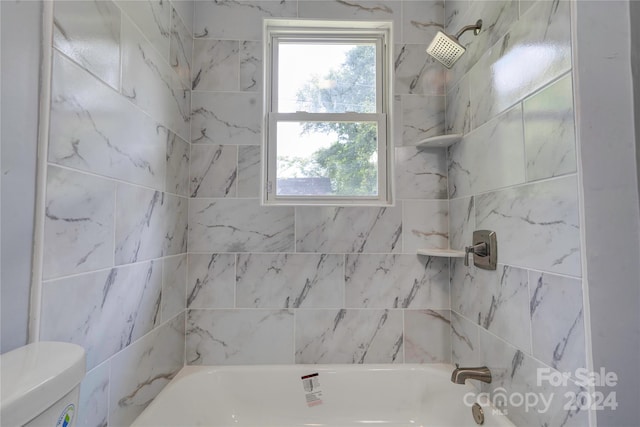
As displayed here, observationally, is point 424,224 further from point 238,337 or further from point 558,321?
point 238,337

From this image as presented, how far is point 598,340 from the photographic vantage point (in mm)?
705

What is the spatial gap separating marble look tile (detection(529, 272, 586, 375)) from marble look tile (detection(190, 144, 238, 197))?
1.35 m

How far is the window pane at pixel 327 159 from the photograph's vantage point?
164 cm

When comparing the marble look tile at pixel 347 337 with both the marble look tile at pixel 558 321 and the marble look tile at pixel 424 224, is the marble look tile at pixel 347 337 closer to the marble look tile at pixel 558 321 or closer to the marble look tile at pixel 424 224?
the marble look tile at pixel 424 224

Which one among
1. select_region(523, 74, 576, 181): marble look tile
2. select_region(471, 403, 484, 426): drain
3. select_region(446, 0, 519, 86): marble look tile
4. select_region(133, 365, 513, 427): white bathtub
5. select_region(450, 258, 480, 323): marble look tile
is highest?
select_region(446, 0, 519, 86): marble look tile

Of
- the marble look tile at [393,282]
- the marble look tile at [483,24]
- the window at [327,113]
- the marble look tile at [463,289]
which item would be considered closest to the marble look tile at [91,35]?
the window at [327,113]

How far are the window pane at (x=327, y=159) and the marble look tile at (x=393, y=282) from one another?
0.39 m

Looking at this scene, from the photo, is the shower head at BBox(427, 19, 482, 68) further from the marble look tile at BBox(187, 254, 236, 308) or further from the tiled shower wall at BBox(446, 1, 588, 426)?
the marble look tile at BBox(187, 254, 236, 308)

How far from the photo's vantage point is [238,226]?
5.03 feet

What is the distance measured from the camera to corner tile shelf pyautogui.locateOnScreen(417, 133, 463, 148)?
139 cm

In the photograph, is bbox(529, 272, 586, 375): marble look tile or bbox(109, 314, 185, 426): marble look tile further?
bbox(109, 314, 185, 426): marble look tile

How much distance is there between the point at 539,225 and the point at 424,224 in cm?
69

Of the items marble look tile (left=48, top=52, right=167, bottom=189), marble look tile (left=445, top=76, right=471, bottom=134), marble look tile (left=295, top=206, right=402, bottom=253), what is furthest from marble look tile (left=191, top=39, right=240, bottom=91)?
marble look tile (left=445, top=76, right=471, bottom=134)

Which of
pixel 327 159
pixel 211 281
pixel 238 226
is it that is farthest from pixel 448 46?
pixel 211 281
